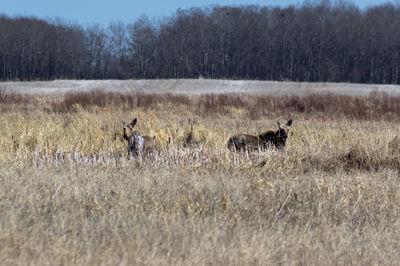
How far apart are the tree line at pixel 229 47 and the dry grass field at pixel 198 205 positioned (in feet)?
138

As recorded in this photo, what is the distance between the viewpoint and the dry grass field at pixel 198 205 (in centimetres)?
356

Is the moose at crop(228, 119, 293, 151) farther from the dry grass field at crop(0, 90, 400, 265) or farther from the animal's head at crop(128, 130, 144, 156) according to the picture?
the animal's head at crop(128, 130, 144, 156)

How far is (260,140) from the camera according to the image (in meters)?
8.45

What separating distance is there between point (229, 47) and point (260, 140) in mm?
45048

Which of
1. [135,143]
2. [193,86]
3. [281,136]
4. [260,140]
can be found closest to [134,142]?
[135,143]

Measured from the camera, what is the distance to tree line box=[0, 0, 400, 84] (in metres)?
50.6

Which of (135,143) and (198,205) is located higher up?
(135,143)

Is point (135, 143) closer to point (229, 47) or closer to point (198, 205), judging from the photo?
point (198, 205)

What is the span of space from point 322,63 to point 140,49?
19919 mm

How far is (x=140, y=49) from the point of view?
54750mm

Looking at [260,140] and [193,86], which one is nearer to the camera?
[260,140]

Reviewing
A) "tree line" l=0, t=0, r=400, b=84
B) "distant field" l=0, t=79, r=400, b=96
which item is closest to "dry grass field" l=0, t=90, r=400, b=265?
"distant field" l=0, t=79, r=400, b=96

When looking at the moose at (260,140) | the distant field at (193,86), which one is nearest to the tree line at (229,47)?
the distant field at (193,86)

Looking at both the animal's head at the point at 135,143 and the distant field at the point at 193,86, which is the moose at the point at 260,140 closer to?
the animal's head at the point at 135,143
